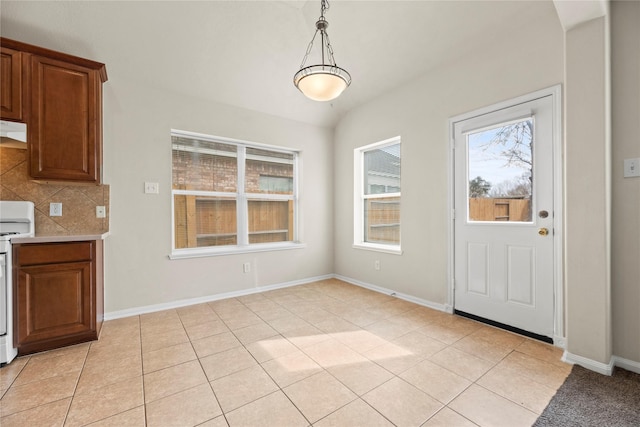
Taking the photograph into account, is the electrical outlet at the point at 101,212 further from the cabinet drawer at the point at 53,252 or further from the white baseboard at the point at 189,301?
the white baseboard at the point at 189,301

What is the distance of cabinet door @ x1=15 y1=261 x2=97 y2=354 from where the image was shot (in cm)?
223

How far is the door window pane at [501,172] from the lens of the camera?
2.57 meters

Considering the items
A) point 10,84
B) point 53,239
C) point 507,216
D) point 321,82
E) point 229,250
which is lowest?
point 229,250

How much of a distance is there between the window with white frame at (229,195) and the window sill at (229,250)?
1cm

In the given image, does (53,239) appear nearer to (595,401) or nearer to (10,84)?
(10,84)

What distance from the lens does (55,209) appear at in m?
2.79

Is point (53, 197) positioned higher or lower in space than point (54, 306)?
higher

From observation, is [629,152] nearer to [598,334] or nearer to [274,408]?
[598,334]

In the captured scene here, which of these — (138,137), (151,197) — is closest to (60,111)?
(138,137)

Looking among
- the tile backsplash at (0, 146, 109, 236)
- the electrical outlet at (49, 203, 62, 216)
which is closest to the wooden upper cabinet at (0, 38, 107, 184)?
the tile backsplash at (0, 146, 109, 236)

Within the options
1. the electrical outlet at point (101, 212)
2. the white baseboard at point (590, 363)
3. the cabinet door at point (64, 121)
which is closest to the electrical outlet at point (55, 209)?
the electrical outlet at point (101, 212)

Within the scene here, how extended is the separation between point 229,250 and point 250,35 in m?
2.56

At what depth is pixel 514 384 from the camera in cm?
187

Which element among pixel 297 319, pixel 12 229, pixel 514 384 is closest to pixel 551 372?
pixel 514 384
